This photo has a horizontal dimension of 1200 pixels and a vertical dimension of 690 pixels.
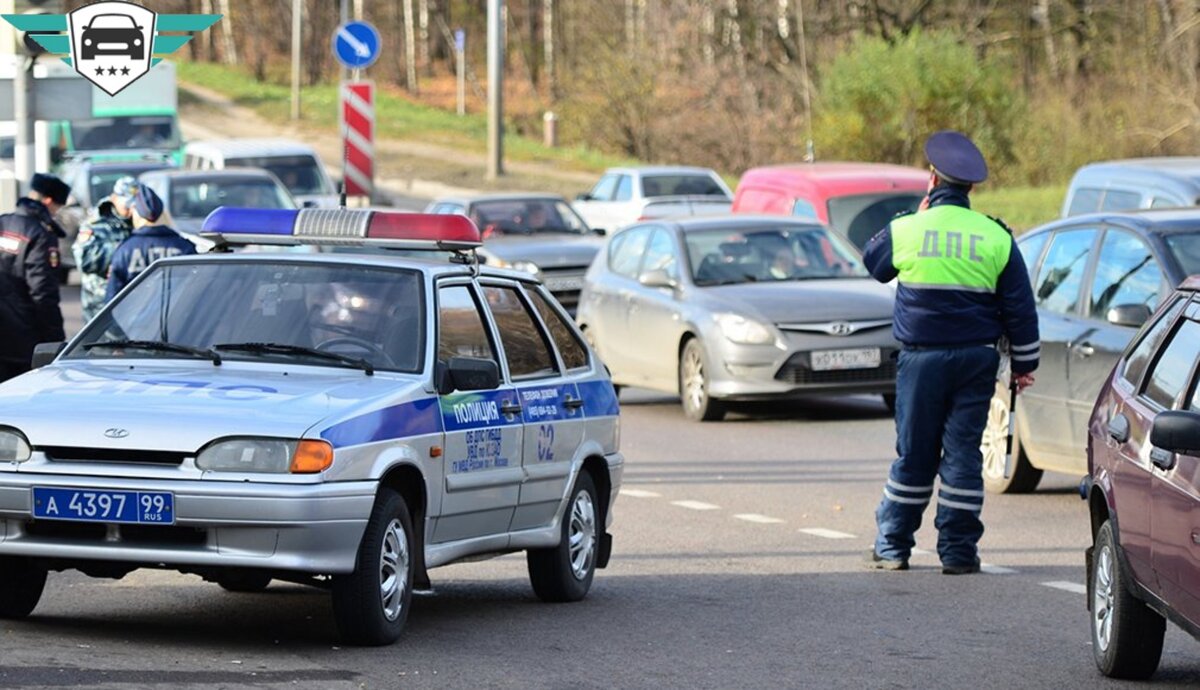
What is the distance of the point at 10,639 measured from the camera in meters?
7.80

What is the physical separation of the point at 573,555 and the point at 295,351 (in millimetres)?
1805

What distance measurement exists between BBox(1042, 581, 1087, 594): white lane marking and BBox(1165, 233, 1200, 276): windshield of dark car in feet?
7.88

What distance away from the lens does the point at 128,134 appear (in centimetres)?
4056

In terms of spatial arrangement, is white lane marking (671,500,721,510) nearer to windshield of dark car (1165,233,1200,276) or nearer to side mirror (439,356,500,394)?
windshield of dark car (1165,233,1200,276)

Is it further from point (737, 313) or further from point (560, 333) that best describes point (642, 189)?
point (560, 333)

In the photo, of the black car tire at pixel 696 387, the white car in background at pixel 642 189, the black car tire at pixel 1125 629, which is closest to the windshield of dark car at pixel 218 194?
the white car in background at pixel 642 189

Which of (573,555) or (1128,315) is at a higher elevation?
(1128,315)

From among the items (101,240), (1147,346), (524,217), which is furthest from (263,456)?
(524,217)

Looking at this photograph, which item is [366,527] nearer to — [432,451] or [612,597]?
[432,451]

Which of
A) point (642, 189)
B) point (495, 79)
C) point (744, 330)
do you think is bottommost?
point (642, 189)

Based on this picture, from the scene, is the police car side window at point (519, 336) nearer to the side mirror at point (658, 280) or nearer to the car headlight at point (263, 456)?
the car headlight at point (263, 456)

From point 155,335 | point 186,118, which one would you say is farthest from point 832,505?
point 186,118

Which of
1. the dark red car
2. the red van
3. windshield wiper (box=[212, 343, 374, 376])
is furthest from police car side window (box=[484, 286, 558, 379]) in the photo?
the red van

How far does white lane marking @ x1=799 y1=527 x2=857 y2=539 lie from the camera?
1193 cm
